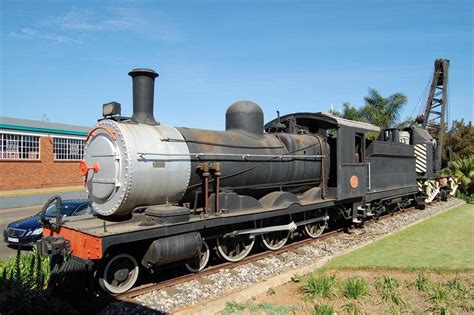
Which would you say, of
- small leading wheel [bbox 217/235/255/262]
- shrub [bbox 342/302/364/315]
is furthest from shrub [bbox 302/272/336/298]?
small leading wheel [bbox 217/235/255/262]

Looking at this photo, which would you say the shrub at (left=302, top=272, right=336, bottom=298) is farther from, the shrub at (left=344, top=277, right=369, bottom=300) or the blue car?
the blue car

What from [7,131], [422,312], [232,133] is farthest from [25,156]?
[422,312]

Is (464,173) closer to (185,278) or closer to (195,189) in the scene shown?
(195,189)

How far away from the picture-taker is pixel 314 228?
35.4 feet

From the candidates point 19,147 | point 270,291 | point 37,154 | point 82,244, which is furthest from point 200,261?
point 37,154

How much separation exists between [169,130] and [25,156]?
82.4 feet

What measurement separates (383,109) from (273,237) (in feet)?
85.7

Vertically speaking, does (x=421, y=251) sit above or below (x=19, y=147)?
below

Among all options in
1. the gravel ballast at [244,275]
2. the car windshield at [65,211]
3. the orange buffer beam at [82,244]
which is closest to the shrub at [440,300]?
the gravel ballast at [244,275]

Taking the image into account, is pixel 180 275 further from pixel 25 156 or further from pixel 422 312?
pixel 25 156

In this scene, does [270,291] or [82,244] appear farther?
[270,291]

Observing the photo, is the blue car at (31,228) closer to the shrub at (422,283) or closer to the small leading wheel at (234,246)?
Answer: the small leading wheel at (234,246)

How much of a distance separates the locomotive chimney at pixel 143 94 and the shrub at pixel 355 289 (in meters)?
4.59

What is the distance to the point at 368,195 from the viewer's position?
1223 cm
